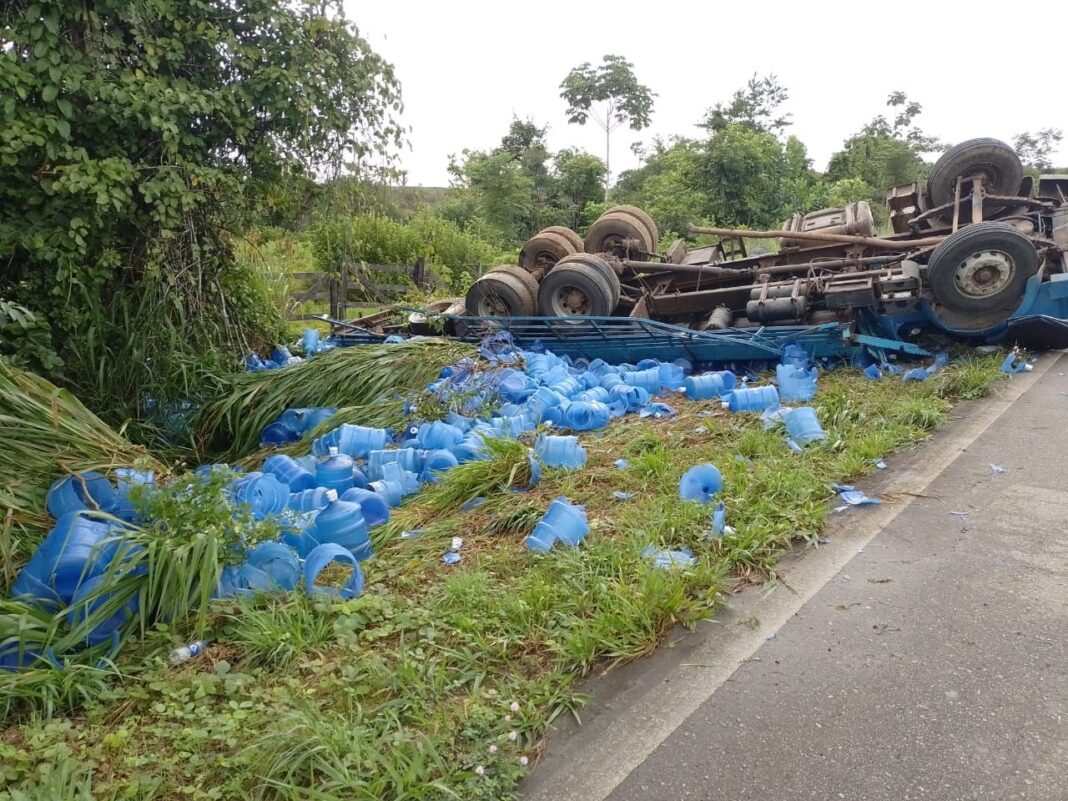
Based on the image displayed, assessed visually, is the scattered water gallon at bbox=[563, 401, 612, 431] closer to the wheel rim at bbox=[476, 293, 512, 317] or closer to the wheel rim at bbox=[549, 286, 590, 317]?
the wheel rim at bbox=[549, 286, 590, 317]

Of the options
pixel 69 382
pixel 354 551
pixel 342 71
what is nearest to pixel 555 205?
pixel 342 71

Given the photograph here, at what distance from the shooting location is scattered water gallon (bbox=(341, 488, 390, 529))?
3648 mm

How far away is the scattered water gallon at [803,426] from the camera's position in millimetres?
4328

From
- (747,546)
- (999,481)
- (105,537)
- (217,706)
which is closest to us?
(217,706)

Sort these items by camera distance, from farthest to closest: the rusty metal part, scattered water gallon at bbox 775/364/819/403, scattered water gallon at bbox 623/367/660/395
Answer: the rusty metal part, scattered water gallon at bbox 623/367/660/395, scattered water gallon at bbox 775/364/819/403

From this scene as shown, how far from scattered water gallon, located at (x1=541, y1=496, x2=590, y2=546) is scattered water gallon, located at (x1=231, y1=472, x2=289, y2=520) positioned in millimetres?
1348

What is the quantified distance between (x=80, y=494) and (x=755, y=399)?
13.8 feet

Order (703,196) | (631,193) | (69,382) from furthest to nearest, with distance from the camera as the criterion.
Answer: (631,193) < (703,196) < (69,382)

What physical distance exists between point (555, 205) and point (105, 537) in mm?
23544

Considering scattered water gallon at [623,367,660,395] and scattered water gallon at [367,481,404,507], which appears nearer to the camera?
scattered water gallon at [367,481,404,507]

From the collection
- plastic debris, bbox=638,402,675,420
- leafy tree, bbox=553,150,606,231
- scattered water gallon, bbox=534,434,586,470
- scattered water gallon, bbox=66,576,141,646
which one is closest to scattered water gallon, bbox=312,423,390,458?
scattered water gallon, bbox=534,434,586,470

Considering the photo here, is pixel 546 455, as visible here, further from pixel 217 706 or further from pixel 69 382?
pixel 69 382

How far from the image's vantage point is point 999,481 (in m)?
3.77

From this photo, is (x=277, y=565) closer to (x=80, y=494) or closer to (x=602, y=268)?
(x=80, y=494)
